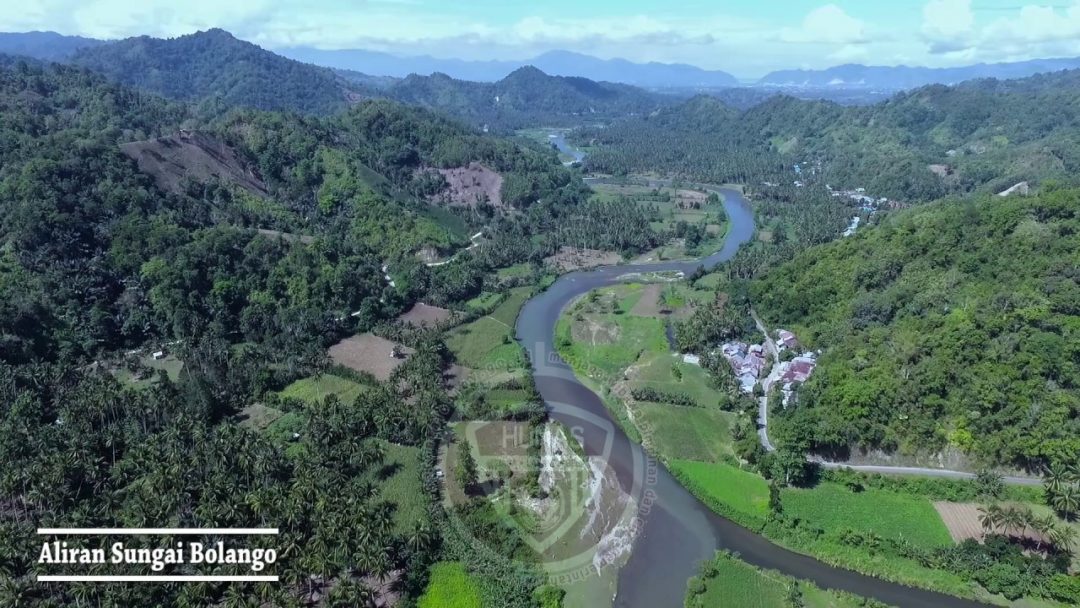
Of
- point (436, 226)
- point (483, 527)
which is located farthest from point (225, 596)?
point (436, 226)

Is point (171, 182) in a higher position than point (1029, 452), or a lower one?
higher

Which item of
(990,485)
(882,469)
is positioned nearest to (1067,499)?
(990,485)

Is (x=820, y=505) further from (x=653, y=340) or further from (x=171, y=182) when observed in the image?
(x=171, y=182)

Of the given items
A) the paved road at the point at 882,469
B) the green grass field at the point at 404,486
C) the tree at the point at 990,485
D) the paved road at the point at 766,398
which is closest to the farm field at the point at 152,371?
the green grass field at the point at 404,486

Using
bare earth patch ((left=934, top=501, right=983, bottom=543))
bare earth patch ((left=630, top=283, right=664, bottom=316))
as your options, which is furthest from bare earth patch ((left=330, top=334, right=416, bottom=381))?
bare earth patch ((left=934, top=501, right=983, bottom=543))

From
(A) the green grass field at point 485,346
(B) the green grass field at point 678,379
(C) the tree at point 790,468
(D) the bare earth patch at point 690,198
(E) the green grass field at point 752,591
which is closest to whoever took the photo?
(E) the green grass field at point 752,591

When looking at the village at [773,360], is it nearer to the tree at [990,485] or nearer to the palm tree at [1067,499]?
the tree at [990,485]

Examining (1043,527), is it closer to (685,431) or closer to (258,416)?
(685,431)
